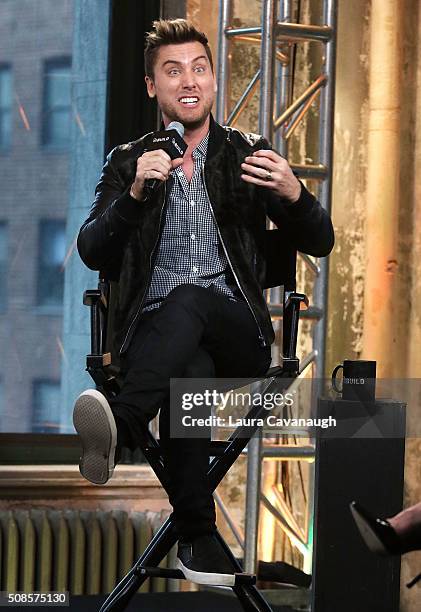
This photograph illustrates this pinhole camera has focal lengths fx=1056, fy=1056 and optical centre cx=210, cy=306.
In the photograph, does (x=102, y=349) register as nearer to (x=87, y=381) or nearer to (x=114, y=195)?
(x=114, y=195)

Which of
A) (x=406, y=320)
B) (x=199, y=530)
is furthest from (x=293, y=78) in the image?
(x=199, y=530)

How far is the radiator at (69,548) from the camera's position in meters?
3.89

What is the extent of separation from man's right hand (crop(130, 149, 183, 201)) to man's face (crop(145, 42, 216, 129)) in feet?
1.14

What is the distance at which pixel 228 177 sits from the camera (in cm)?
295

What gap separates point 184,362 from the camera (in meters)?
2.56

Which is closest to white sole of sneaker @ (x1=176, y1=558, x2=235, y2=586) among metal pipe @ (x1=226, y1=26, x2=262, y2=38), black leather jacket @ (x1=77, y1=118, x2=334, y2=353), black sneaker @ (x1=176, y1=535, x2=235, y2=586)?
black sneaker @ (x1=176, y1=535, x2=235, y2=586)

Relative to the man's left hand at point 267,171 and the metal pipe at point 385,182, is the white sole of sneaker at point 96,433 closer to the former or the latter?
the man's left hand at point 267,171

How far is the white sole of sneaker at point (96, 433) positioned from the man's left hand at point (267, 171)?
68 centimetres

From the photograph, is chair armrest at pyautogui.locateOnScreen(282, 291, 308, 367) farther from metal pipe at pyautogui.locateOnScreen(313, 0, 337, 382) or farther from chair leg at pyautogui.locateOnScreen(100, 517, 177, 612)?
metal pipe at pyautogui.locateOnScreen(313, 0, 337, 382)

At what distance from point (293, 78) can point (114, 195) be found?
66.7 inches

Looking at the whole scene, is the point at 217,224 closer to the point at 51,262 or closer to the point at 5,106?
the point at 51,262

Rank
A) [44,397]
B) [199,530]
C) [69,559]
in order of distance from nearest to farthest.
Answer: [199,530] < [69,559] < [44,397]

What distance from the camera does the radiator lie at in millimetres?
3893

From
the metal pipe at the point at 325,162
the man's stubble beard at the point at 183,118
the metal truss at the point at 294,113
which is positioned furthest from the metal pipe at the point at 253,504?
the man's stubble beard at the point at 183,118
